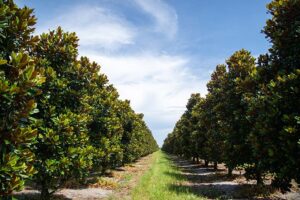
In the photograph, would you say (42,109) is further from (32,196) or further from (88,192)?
(88,192)

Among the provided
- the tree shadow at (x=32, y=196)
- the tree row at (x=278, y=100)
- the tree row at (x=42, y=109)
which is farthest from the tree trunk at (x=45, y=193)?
the tree row at (x=278, y=100)

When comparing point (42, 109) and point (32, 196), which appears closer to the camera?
point (42, 109)

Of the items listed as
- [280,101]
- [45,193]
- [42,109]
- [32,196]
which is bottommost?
[32,196]

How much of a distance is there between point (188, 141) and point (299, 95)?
3902cm

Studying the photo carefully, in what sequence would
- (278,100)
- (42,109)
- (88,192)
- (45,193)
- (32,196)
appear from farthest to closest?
1. (88,192)
2. (32,196)
3. (45,193)
4. (42,109)
5. (278,100)

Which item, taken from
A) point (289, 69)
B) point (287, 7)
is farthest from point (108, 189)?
point (287, 7)

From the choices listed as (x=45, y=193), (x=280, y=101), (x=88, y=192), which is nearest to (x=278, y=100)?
(x=280, y=101)

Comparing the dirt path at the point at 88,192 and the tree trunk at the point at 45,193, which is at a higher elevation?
the tree trunk at the point at 45,193

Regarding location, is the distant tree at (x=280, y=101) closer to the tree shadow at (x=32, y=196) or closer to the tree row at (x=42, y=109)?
the tree row at (x=42, y=109)

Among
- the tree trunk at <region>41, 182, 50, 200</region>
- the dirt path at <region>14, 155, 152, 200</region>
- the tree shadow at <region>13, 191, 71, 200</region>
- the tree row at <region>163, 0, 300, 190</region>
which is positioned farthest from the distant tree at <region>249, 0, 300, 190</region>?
the tree shadow at <region>13, 191, 71, 200</region>

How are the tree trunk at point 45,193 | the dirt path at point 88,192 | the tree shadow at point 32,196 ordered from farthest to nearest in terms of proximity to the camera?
1. the dirt path at point 88,192
2. the tree shadow at point 32,196
3. the tree trunk at point 45,193

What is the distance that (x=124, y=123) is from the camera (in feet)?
129

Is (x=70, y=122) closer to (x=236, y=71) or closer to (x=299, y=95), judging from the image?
(x=299, y=95)

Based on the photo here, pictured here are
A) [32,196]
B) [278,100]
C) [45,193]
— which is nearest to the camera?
[278,100]
